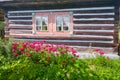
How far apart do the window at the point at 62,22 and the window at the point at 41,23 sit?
0.70m

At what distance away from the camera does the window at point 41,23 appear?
579 inches

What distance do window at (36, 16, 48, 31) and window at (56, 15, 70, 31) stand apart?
698 millimetres

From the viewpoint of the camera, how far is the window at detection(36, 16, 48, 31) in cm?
1472

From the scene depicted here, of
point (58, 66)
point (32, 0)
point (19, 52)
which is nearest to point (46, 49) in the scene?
point (19, 52)

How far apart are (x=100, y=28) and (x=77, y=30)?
1233 mm

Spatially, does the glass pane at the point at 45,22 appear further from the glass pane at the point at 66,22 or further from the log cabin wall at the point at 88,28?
the glass pane at the point at 66,22

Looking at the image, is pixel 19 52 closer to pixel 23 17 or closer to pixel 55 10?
pixel 55 10

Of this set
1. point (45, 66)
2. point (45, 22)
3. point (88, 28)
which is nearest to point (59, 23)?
point (45, 22)

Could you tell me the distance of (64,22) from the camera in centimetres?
1427

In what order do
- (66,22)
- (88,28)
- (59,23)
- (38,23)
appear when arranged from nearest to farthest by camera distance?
(88,28)
(66,22)
(59,23)
(38,23)

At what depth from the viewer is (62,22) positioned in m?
14.3

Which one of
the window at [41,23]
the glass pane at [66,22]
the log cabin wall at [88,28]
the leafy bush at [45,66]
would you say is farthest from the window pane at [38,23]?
the leafy bush at [45,66]

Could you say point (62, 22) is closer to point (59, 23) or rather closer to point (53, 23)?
point (59, 23)

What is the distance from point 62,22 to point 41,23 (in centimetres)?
123
